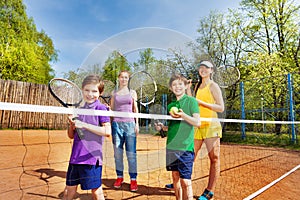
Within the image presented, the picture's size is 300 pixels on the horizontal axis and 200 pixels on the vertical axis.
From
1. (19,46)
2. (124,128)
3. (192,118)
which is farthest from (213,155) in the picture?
(19,46)

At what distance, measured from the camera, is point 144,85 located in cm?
262

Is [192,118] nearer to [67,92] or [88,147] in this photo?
[88,147]

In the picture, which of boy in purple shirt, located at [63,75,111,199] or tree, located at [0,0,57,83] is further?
tree, located at [0,0,57,83]

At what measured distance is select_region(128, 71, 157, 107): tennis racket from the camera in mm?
2549

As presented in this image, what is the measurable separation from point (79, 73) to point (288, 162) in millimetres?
6340

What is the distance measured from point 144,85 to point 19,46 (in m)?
22.5

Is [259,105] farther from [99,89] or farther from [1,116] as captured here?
[1,116]

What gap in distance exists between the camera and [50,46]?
30.2 m

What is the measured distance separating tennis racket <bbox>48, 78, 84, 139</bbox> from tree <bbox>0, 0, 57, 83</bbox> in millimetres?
18832

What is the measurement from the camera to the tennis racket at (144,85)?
8.36ft

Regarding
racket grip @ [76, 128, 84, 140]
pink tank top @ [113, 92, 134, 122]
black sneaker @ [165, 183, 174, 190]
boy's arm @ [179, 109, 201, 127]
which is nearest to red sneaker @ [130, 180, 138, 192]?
black sneaker @ [165, 183, 174, 190]

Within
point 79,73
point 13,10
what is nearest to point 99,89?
point 79,73

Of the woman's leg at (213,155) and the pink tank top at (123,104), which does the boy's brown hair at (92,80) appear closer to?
the pink tank top at (123,104)

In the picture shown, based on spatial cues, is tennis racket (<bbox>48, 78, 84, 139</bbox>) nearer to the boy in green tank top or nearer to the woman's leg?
the boy in green tank top
